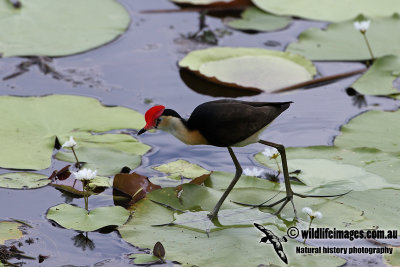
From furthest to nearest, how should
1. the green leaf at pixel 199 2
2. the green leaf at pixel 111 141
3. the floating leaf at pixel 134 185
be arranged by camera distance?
1. the green leaf at pixel 199 2
2. the green leaf at pixel 111 141
3. the floating leaf at pixel 134 185

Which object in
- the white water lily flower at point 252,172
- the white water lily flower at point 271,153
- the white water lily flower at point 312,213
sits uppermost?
the white water lily flower at point 312,213

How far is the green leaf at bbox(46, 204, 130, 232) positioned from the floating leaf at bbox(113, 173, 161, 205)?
0.20 metres

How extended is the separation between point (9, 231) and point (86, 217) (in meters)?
0.44

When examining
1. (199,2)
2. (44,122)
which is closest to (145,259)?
(44,122)

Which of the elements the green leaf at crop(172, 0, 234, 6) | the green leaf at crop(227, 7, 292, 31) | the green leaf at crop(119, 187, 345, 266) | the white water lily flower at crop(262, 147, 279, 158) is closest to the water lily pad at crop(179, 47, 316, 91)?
the green leaf at crop(227, 7, 292, 31)

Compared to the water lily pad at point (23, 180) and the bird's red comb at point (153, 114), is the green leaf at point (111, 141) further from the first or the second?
the bird's red comb at point (153, 114)

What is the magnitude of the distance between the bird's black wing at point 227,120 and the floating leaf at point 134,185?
0.67 m

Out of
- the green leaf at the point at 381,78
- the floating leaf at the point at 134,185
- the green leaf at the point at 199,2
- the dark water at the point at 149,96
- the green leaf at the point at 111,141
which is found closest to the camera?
the dark water at the point at 149,96

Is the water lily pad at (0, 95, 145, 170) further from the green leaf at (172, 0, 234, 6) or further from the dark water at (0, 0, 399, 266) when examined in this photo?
the green leaf at (172, 0, 234, 6)

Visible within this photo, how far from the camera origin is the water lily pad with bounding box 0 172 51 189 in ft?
14.4

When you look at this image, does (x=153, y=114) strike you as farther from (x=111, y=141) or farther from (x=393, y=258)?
(x=393, y=258)

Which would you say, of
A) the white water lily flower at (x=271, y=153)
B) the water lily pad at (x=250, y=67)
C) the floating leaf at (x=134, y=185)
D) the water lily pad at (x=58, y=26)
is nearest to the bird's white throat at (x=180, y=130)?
the floating leaf at (x=134, y=185)

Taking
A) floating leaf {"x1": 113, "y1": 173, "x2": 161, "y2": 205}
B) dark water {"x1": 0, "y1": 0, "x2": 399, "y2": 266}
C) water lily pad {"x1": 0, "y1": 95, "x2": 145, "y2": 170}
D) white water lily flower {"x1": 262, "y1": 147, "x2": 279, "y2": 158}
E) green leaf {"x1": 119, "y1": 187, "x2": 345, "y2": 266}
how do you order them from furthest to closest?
1. water lily pad {"x1": 0, "y1": 95, "x2": 145, "y2": 170}
2. white water lily flower {"x1": 262, "y1": 147, "x2": 279, "y2": 158}
3. floating leaf {"x1": 113, "y1": 173, "x2": 161, "y2": 205}
4. dark water {"x1": 0, "y1": 0, "x2": 399, "y2": 266}
5. green leaf {"x1": 119, "y1": 187, "x2": 345, "y2": 266}

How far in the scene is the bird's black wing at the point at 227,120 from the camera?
376 centimetres
